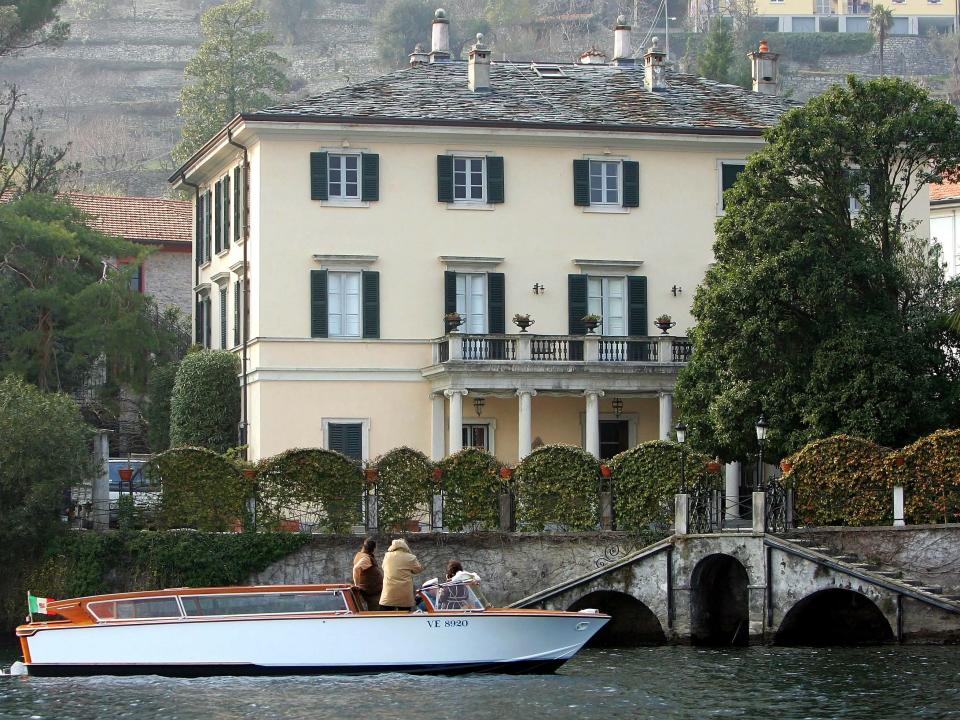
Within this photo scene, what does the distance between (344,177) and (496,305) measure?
493cm

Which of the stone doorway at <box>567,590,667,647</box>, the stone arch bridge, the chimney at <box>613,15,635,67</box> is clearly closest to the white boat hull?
the stone arch bridge

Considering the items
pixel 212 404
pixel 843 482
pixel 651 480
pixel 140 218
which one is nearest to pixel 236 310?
pixel 212 404

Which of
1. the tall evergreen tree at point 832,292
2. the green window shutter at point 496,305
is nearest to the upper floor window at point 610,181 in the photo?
the green window shutter at point 496,305

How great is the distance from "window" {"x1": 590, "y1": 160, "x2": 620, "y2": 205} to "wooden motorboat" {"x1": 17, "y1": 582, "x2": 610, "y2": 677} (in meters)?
20.3

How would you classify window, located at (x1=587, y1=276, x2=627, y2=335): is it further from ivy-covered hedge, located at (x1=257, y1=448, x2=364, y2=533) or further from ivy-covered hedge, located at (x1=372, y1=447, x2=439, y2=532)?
ivy-covered hedge, located at (x1=257, y1=448, x2=364, y2=533)

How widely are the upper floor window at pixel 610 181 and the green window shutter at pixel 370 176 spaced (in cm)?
507

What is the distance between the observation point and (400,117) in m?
49.2

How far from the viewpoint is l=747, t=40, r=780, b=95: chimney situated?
56531 mm

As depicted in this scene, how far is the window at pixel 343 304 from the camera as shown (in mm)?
49188

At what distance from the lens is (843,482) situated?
38.2 metres

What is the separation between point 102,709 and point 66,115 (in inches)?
4557

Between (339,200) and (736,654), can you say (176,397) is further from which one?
(736,654)

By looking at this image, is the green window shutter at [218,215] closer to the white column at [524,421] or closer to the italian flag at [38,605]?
the white column at [524,421]

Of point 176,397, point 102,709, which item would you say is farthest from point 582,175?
point 102,709
